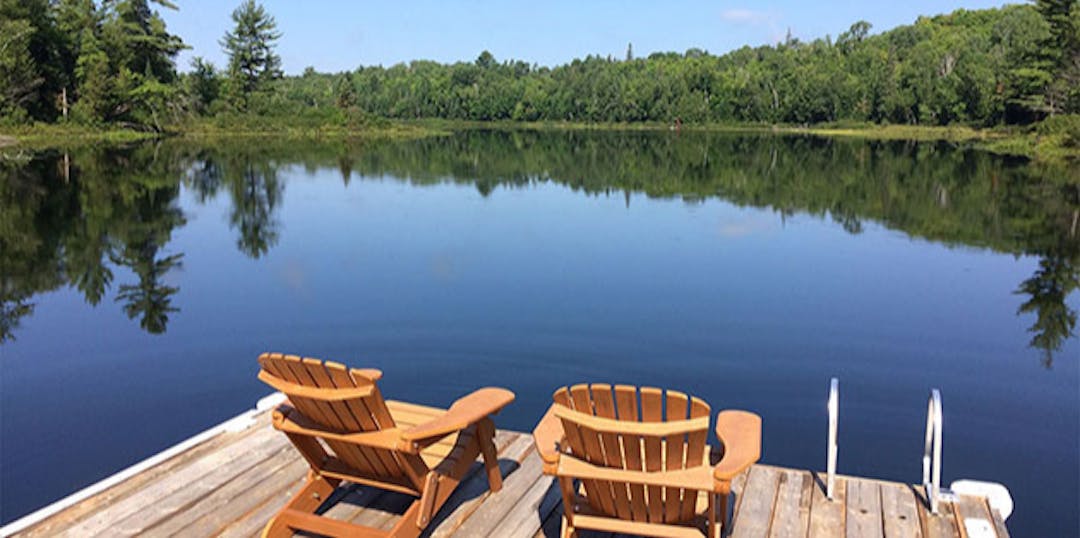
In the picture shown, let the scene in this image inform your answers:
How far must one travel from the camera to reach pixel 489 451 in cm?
455

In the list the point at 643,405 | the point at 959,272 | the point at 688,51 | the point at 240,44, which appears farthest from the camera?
the point at 688,51

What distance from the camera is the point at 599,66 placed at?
12331cm

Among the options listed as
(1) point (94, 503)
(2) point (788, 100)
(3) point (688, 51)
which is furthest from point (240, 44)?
(3) point (688, 51)

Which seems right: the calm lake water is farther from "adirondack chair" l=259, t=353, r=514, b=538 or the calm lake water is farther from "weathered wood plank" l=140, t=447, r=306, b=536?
"adirondack chair" l=259, t=353, r=514, b=538

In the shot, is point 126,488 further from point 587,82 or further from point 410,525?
point 587,82

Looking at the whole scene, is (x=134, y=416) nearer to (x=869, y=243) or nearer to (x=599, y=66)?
(x=869, y=243)

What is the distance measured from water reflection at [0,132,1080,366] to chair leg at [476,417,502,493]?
6901 millimetres

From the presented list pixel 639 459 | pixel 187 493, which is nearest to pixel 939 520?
pixel 639 459

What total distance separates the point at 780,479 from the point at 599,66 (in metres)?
123

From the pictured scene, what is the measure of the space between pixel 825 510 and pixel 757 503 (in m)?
0.35

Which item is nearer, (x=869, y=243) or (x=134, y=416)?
(x=134, y=416)

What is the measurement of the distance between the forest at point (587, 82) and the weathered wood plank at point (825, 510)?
142 feet

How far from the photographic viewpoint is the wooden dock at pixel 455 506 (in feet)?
13.7

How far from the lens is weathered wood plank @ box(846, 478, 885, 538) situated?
4172 millimetres
